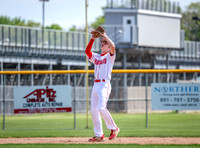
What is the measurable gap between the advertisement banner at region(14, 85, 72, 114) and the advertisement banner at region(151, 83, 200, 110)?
2.83 m

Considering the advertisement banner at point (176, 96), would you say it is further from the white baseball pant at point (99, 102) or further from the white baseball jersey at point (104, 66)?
the white baseball jersey at point (104, 66)

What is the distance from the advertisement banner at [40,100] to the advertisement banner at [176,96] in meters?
2.83

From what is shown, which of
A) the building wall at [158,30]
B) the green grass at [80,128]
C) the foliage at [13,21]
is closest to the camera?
the green grass at [80,128]

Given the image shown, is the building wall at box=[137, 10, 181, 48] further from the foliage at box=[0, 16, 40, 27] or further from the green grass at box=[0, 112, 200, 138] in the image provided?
the foliage at box=[0, 16, 40, 27]

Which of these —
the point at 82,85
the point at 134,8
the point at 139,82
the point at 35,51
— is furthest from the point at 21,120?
the point at 134,8

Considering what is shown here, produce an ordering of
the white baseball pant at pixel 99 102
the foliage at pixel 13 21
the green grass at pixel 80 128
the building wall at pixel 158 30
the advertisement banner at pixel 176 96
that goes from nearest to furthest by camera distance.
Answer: the white baseball pant at pixel 99 102, the green grass at pixel 80 128, the advertisement banner at pixel 176 96, the building wall at pixel 158 30, the foliage at pixel 13 21

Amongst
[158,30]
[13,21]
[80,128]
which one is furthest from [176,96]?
[13,21]

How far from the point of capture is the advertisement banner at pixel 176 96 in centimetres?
1462

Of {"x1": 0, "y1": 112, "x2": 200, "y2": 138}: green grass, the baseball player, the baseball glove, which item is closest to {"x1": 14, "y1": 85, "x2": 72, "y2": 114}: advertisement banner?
{"x1": 0, "y1": 112, "x2": 200, "y2": 138}: green grass

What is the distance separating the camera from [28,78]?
2039 cm

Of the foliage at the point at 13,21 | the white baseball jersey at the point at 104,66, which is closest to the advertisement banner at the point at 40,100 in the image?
the white baseball jersey at the point at 104,66

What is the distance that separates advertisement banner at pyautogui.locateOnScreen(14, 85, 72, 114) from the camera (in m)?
14.7

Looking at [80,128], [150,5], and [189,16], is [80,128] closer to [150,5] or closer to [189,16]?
[150,5]

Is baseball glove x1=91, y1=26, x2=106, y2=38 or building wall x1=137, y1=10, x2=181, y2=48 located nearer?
baseball glove x1=91, y1=26, x2=106, y2=38
